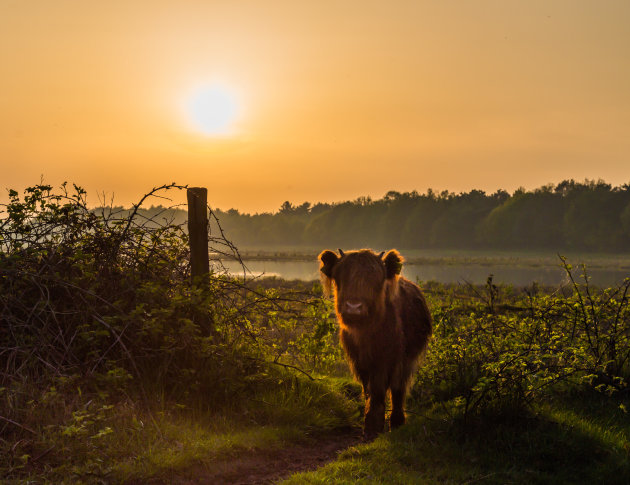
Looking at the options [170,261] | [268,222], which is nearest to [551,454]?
[170,261]

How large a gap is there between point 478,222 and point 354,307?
5039 inches

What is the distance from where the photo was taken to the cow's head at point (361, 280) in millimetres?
6837

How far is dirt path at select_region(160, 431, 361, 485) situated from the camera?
5766 mm

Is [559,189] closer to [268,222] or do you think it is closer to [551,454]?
[268,222]

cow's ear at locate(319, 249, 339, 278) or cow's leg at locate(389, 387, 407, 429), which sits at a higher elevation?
cow's ear at locate(319, 249, 339, 278)

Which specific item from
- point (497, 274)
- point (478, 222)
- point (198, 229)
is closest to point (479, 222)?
point (478, 222)

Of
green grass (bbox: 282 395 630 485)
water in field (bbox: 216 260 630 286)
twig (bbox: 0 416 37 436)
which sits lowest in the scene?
water in field (bbox: 216 260 630 286)

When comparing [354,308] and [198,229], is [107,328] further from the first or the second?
[354,308]

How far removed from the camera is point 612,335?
26.4 feet

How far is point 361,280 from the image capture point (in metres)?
6.93

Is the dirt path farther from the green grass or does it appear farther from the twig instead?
the twig

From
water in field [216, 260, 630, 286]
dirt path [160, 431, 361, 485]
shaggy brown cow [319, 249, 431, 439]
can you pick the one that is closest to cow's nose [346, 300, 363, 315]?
shaggy brown cow [319, 249, 431, 439]

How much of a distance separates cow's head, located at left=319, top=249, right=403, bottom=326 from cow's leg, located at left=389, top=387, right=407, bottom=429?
1.19m

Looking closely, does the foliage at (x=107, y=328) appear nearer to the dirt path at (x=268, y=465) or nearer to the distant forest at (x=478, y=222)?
the dirt path at (x=268, y=465)
